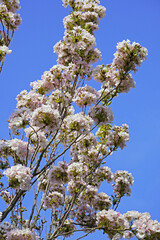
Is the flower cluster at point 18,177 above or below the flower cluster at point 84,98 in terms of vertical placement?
below

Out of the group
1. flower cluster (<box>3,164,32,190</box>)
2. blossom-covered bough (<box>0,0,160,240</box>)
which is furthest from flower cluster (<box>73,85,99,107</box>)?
flower cluster (<box>3,164,32,190</box>)

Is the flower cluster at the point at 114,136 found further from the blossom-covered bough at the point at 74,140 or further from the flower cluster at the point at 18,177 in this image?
the flower cluster at the point at 18,177

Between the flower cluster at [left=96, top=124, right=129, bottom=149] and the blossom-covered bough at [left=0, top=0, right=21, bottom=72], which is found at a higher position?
the blossom-covered bough at [left=0, top=0, right=21, bottom=72]

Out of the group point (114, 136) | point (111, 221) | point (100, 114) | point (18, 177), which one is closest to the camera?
point (18, 177)

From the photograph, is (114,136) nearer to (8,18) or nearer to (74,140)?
(74,140)

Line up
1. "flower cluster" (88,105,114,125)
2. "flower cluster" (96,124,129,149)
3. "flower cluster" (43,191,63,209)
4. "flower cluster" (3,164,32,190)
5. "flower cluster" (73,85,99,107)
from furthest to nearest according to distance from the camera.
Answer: "flower cluster" (96,124,129,149), "flower cluster" (43,191,63,209), "flower cluster" (88,105,114,125), "flower cluster" (73,85,99,107), "flower cluster" (3,164,32,190)

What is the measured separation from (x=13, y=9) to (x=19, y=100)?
8.10 ft

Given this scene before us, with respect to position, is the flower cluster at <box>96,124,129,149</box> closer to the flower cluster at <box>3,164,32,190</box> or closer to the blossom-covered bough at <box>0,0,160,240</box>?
the blossom-covered bough at <box>0,0,160,240</box>

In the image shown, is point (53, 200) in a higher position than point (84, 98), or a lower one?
lower

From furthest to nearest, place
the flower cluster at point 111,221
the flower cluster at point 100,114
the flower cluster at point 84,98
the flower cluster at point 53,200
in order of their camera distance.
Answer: the flower cluster at point 53,200 → the flower cluster at point 100,114 → the flower cluster at point 84,98 → the flower cluster at point 111,221

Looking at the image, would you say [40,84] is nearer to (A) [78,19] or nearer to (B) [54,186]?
(A) [78,19]

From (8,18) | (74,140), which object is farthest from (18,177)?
(8,18)

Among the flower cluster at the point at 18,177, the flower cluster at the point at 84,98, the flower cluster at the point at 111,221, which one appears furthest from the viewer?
the flower cluster at the point at 84,98

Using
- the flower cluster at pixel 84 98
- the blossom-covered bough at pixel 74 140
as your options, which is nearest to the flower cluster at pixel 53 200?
the blossom-covered bough at pixel 74 140
